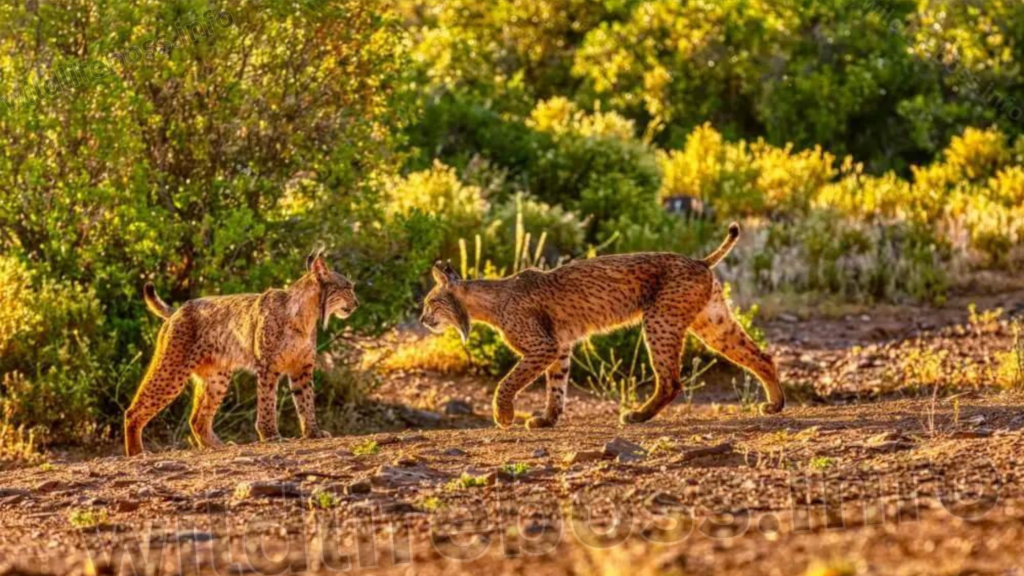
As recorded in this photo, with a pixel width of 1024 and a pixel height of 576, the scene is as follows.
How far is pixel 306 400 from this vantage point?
10.7m

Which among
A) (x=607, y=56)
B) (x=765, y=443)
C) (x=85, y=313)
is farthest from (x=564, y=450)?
(x=607, y=56)

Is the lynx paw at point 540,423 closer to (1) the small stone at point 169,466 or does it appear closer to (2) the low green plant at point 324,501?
(1) the small stone at point 169,466

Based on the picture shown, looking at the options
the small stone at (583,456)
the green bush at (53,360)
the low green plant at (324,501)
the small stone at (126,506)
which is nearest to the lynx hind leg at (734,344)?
the small stone at (583,456)

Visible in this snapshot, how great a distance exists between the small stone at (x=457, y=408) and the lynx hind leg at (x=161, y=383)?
10.4ft

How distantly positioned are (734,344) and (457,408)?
10.3 ft

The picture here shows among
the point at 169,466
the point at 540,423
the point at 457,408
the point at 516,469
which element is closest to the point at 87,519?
the point at 169,466

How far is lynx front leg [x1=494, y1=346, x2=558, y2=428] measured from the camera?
1067 centimetres

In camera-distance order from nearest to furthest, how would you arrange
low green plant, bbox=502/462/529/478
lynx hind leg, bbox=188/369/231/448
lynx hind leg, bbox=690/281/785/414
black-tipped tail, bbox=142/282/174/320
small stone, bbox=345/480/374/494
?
small stone, bbox=345/480/374/494, low green plant, bbox=502/462/529/478, lynx hind leg, bbox=188/369/231/448, lynx hind leg, bbox=690/281/785/414, black-tipped tail, bbox=142/282/174/320

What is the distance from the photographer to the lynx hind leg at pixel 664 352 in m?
10.8

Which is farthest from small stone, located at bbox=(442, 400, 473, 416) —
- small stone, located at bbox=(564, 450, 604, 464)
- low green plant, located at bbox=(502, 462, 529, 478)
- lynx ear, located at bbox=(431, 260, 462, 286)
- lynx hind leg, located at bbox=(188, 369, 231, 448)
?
low green plant, located at bbox=(502, 462, 529, 478)

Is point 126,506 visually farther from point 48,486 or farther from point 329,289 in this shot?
point 329,289

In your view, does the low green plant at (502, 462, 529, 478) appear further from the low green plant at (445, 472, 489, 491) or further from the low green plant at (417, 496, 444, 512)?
the low green plant at (417, 496, 444, 512)

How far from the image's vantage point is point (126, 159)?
12.6 metres

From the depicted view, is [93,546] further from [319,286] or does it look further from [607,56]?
[607,56]
